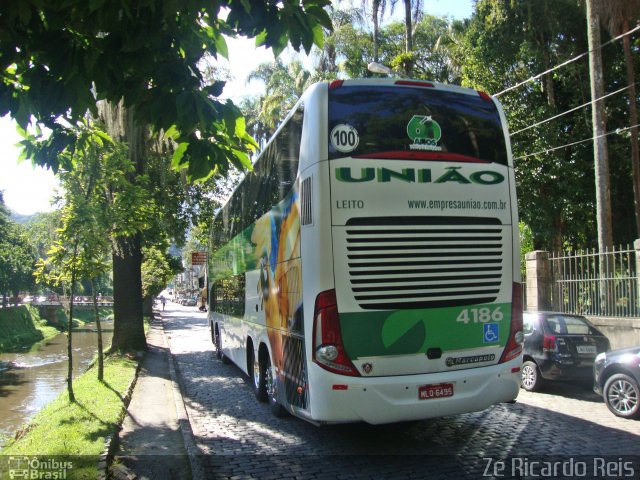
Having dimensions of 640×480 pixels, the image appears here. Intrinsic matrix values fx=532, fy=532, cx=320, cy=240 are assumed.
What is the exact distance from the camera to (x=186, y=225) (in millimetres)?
18125

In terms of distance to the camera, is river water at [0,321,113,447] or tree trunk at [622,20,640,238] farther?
tree trunk at [622,20,640,238]

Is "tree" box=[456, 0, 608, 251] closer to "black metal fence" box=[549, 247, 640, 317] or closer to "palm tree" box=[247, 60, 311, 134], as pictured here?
"black metal fence" box=[549, 247, 640, 317]

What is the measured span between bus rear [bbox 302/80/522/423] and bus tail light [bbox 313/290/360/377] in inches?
0.4

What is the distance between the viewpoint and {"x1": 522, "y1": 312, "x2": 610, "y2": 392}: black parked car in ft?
31.7

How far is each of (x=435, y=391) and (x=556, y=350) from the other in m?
5.05

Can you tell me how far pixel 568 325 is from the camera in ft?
34.0

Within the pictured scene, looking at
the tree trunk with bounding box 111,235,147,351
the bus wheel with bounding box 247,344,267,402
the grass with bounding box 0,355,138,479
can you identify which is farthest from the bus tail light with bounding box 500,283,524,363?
the tree trunk with bounding box 111,235,147,351

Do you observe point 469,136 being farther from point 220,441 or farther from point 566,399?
point 566,399

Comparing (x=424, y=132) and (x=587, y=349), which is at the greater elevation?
(x=424, y=132)

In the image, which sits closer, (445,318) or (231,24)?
(231,24)

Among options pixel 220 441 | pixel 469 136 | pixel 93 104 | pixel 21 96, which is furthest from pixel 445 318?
pixel 21 96

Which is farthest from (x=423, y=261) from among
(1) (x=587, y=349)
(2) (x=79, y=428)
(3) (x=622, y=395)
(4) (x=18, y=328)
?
(4) (x=18, y=328)

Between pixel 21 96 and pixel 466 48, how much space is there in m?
23.2

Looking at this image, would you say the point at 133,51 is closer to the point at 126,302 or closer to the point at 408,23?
the point at 126,302
